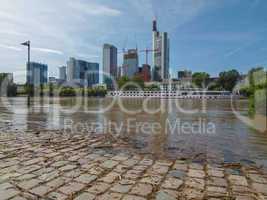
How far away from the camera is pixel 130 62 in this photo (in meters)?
110

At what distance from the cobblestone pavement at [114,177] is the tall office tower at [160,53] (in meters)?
105

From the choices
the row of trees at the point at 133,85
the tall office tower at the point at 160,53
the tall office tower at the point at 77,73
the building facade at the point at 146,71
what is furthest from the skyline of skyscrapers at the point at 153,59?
the tall office tower at the point at 77,73

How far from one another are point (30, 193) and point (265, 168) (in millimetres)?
3146

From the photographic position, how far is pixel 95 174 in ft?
9.81

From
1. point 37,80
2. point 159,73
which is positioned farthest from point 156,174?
point 159,73

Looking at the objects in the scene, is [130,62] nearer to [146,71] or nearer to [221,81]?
[146,71]

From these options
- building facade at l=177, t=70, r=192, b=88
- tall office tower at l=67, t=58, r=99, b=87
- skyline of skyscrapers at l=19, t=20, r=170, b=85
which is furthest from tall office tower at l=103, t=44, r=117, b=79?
tall office tower at l=67, t=58, r=99, b=87

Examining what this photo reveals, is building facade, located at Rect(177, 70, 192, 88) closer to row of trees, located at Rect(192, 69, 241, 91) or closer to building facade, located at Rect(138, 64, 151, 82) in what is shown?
row of trees, located at Rect(192, 69, 241, 91)

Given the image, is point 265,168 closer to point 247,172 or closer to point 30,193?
point 247,172

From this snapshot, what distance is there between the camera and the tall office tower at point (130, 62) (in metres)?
109

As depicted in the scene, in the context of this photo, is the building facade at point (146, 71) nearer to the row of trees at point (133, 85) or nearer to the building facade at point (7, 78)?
the row of trees at point (133, 85)

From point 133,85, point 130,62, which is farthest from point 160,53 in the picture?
point 133,85

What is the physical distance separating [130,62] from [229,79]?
54.6 metres

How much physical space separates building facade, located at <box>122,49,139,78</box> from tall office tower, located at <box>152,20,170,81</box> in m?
8.56
